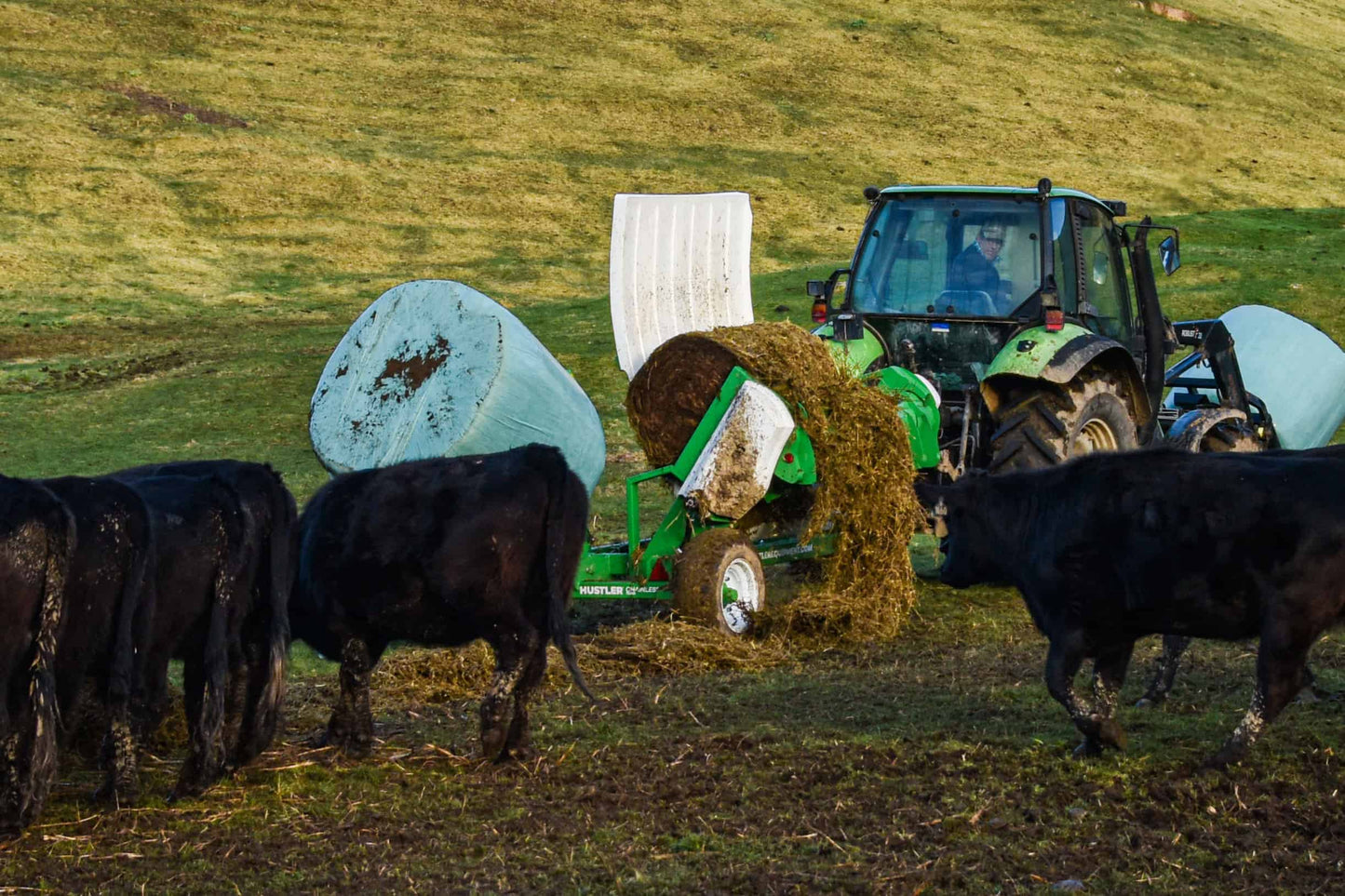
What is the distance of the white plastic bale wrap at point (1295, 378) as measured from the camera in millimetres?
14023

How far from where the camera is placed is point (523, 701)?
7.31 m

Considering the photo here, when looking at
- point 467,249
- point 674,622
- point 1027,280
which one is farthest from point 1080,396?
point 467,249

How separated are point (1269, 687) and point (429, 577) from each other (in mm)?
3701

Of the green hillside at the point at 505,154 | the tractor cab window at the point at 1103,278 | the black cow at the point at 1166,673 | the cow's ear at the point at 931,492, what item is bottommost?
the green hillside at the point at 505,154

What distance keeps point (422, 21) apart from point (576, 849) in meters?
47.0

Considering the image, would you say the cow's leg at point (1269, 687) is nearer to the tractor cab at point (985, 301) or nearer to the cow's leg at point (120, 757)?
the tractor cab at point (985, 301)

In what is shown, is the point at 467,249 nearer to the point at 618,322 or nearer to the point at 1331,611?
the point at 618,322

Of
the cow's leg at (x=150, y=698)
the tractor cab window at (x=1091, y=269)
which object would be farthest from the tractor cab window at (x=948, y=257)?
the cow's leg at (x=150, y=698)

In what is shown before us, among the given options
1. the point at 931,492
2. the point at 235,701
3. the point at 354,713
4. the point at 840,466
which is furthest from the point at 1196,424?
the point at 235,701

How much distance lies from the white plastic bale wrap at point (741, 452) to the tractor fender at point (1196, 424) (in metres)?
3.76

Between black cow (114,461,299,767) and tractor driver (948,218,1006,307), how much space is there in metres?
5.71

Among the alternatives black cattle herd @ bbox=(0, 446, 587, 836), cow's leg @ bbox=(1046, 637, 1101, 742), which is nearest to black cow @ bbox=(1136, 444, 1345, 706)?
cow's leg @ bbox=(1046, 637, 1101, 742)

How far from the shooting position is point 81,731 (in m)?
7.59

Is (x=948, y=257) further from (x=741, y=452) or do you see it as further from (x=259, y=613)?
(x=259, y=613)
